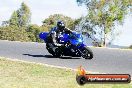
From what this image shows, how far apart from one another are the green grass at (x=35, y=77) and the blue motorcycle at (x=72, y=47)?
3.36m

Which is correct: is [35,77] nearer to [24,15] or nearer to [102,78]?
[102,78]

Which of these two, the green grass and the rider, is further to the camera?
the rider

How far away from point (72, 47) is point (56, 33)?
0.91 meters

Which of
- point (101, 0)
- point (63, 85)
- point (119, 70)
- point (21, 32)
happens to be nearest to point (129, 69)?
point (119, 70)

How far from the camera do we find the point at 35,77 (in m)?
11.9

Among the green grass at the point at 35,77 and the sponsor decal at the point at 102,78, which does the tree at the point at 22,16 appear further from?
the sponsor decal at the point at 102,78

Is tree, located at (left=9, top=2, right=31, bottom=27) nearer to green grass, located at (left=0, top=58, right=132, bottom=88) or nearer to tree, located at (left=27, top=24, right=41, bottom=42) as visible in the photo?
tree, located at (left=27, top=24, right=41, bottom=42)

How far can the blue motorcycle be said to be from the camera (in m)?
17.4

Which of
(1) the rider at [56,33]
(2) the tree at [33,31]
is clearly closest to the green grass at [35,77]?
(1) the rider at [56,33]

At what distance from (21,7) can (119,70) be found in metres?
68.9

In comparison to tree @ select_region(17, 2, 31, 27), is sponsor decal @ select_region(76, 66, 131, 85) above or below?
below

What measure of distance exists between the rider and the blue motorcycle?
5.6 inches

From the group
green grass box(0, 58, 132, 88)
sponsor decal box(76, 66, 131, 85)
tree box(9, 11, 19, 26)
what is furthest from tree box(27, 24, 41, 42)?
sponsor decal box(76, 66, 131, 85)

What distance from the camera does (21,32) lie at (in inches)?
2606
